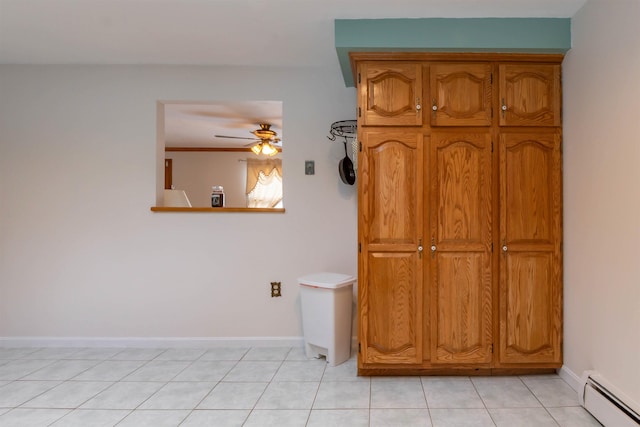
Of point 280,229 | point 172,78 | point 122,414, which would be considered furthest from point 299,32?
point 122,414

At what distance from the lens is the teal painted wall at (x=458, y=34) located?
229 cm

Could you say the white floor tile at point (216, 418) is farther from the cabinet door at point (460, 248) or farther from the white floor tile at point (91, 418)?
the cabinet door at point (460, 248)

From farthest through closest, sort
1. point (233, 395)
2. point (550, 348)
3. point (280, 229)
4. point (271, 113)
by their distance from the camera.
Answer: point (271, 113), point (280, 229), point (550, 348), point (233, 395)

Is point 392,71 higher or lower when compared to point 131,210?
higher

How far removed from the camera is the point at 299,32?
2486 millimetres

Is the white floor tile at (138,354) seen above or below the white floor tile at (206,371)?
below

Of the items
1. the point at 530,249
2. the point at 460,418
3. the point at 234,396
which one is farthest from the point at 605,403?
the point at 234,396

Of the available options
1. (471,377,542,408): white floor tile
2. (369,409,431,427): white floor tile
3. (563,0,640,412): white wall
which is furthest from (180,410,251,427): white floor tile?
(563,0,640,412): white wall

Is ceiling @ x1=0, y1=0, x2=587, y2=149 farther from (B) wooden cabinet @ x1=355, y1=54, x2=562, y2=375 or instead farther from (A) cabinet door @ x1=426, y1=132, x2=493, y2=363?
(A) cabinet door @ x1=426, y1=132, x2=493, y2=363

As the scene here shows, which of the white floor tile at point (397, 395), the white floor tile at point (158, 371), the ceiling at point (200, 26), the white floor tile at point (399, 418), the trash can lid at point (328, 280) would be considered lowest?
the white floor tile at point (158, 371)

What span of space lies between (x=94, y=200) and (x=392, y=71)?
2620mm

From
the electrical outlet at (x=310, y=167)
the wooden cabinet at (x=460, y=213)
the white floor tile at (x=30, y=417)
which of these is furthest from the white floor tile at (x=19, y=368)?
the electrical outlet at (x=310, y=167)

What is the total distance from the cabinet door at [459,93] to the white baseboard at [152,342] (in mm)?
2063

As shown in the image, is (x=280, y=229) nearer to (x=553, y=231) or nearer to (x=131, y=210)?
(x=131, y=210)
